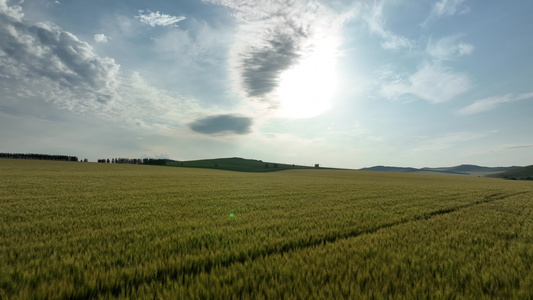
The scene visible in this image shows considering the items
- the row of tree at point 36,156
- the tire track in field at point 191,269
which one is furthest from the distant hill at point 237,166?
the tire track in field at point 191,269

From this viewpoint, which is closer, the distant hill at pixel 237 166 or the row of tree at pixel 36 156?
the row of tree at pixel 36 156

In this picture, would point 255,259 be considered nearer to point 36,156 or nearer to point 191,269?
point 191,269

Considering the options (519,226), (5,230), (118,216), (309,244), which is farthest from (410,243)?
(5,230)

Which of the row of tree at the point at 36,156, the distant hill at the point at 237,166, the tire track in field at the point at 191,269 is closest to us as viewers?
the tire track in field at the point at 191,269

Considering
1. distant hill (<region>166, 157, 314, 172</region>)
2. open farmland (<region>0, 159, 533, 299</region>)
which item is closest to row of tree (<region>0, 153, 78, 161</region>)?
distant hill (<region>166, 157, 314, 172</region>)

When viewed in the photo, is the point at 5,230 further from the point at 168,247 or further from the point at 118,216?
the point at 168,247

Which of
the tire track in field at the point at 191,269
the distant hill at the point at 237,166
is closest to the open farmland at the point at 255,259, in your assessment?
the tire track in field at the point at 191,269

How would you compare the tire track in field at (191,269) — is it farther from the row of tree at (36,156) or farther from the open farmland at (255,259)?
the row of tree at (36,156)

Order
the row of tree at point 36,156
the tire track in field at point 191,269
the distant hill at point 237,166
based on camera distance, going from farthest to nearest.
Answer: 1. the distant hill at point 237,166
2. the row of tree at point 36,156
3. the tire track in field at point 191,269

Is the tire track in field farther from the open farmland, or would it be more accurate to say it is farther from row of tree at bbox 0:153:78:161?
row of tree at bbox 0:153:78:161

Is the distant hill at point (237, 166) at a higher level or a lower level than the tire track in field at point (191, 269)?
higher

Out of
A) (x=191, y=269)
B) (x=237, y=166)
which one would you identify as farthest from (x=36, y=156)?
(x=191, y=269)

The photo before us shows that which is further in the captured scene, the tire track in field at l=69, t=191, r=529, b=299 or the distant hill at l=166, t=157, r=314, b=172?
the distant hill at l=166, t=157, r=314, b=172

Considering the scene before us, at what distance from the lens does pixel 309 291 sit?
11.5ft
